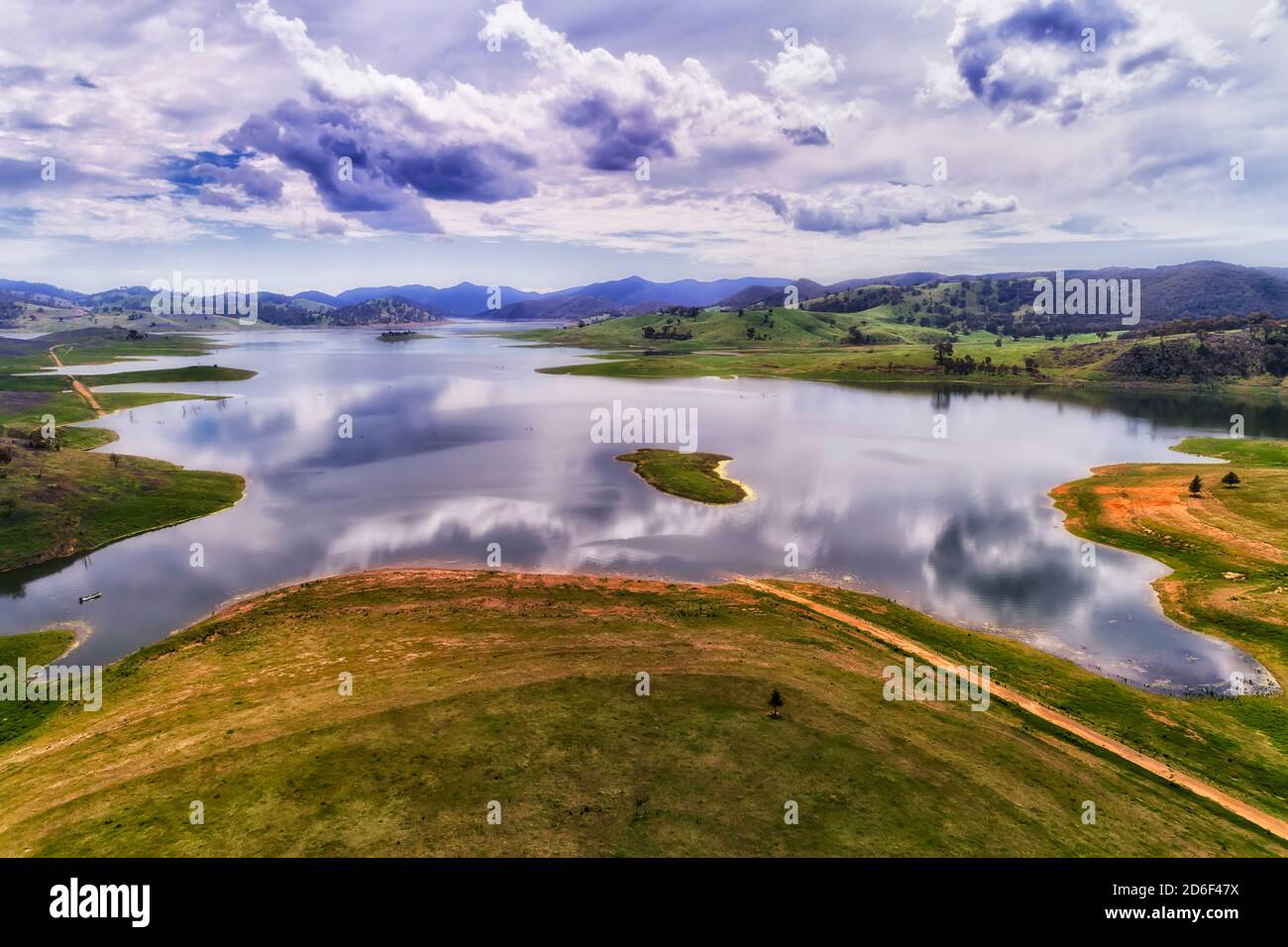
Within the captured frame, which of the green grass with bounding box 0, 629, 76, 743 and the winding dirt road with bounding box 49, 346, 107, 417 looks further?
the winding dirt road with bounding box 49, 346, 107, 417

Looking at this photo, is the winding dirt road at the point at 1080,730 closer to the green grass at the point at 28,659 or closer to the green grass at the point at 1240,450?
the green grass at the point at 28,659

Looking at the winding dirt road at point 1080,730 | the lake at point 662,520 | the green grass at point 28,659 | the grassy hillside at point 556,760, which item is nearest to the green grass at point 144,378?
the lake at point 662,520

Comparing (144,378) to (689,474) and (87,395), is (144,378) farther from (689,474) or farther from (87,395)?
(689,474)

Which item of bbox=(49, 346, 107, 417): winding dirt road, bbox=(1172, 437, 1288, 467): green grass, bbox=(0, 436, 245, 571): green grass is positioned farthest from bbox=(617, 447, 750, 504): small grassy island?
bbox=(49, 346, 107, 417): winding dirt road

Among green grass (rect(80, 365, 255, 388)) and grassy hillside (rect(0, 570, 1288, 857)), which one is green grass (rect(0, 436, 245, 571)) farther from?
green grass (rect(80, 365, 255, 388))

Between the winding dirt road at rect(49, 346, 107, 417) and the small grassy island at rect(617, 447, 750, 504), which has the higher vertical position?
the winding dirt road at rect(49, 346, 107, 417)
